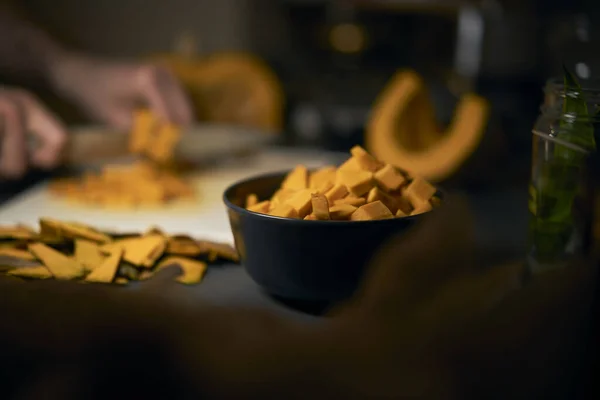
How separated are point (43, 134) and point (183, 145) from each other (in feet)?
0.68

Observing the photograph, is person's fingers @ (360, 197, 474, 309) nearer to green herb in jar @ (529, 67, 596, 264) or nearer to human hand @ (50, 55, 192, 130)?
green herb in jar @ (529, 67, 596, 264)

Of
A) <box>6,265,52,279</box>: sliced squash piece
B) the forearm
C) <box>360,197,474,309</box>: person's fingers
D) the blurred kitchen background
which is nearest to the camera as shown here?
<box>360,197,474,309</box>: person's fingers

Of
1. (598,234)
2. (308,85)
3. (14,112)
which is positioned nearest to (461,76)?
(308,85)

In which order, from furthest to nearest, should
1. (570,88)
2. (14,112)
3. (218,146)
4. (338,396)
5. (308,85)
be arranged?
1. (308,85)
2. (218,146)
3. (14,112)
4. (570,88)
5. (338,396)

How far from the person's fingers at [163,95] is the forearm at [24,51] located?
0.32 meters

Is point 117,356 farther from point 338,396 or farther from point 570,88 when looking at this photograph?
point 570,88

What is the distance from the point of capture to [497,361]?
297 millimetres

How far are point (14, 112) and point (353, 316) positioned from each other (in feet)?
2.38

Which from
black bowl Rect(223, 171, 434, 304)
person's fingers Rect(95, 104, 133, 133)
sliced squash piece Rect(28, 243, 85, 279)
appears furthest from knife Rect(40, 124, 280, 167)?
black bowl Rect(223, 171, 434, 304)

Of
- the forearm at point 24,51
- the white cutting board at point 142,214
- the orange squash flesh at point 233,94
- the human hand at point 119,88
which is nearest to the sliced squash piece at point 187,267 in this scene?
the white cutting board at point 142,214

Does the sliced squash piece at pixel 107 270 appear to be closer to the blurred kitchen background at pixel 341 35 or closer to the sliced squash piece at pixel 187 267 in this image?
the sliced squash piece at pixel 187 267

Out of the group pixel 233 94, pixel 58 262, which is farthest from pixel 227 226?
pixel 233 94

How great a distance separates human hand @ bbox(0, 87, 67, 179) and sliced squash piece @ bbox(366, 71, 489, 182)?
18.8 inches

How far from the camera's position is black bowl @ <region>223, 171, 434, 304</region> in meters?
0.40
